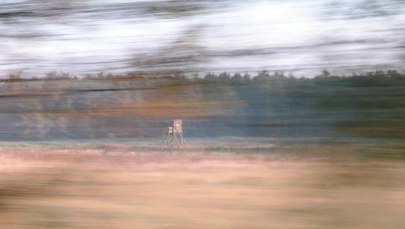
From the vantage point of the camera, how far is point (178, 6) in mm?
2701

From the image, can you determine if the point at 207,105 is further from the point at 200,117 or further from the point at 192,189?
the point at 192,189

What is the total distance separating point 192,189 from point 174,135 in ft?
0.73

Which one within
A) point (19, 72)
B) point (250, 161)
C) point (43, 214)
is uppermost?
point (19, 72)

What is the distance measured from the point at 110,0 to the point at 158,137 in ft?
1.88

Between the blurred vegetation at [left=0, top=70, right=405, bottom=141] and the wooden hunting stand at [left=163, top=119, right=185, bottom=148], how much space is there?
1.1 inches

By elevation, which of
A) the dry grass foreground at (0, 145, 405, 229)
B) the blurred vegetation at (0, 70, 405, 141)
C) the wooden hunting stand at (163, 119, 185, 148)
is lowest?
the dry grass foreground at (0, 145, 405, 229)

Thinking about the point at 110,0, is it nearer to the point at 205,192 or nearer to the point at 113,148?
the point at 113,148

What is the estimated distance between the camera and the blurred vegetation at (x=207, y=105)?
236 cm

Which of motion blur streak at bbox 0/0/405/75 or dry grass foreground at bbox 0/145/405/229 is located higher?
motion blur streak at bbox 0/0/405/75

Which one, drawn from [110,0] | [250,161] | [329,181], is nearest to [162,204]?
[250,161]

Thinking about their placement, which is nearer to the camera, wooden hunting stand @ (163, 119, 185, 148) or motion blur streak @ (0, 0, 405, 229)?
motion blur streak @ (0, 0, 405, 229)

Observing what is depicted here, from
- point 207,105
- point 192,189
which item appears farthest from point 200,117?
point 192,189

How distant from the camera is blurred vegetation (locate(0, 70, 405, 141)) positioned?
2357mm

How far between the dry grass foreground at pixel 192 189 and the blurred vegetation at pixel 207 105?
0.28ft
